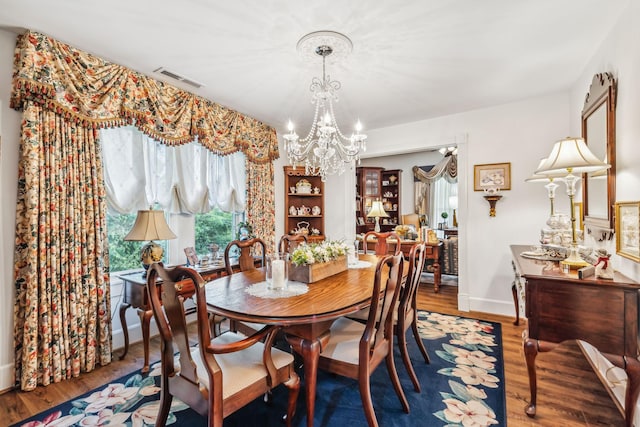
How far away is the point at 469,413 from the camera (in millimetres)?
1861

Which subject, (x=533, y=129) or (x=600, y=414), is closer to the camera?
(x=600, y=414)

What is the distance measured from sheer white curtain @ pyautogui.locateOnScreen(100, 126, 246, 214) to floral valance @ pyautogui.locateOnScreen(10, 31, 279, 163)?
249 mm

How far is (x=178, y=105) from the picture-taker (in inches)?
121

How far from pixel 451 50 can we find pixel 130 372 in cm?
362

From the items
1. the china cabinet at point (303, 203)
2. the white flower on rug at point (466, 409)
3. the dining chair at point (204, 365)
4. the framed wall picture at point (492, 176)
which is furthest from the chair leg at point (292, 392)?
the framed wall picture at point (492, 176)

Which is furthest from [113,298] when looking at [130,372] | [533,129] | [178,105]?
[533,129]

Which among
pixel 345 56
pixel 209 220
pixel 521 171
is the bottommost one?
pixel 209 220

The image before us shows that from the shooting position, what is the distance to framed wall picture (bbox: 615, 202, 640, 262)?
1.65 m

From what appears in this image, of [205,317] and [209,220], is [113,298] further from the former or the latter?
[205,317]

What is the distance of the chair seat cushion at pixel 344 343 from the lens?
5.64ft

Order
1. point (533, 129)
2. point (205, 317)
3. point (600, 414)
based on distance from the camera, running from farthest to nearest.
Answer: point (533, 129) → point (600, 414) → point (205, 317)

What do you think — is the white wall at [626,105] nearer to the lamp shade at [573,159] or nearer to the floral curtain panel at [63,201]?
the lamp shade at [573,159]

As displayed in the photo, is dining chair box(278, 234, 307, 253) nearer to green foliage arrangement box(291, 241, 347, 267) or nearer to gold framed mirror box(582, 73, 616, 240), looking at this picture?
green foliage arrangement box(291, 241, 347, 267)

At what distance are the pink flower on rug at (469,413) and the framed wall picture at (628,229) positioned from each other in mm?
1230
